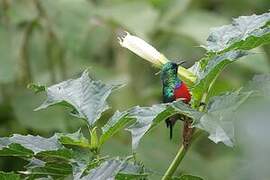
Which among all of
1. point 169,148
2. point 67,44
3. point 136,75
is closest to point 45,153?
point 67,44

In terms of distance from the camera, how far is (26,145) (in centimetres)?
88

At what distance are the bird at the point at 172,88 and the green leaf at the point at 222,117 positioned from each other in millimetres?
62

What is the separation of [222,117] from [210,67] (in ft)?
0.22

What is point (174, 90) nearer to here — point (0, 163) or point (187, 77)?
point (187, 77)

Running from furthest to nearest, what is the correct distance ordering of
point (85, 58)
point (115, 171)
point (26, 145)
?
point (85, 58) → point (26, 145) → point (115, 171)

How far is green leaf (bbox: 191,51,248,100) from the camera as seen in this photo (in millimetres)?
828

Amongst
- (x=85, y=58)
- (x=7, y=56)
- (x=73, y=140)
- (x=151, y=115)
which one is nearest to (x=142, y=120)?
(x=151, y=115)

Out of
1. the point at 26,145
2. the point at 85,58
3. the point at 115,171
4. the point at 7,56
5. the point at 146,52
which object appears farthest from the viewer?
the point at 85,58

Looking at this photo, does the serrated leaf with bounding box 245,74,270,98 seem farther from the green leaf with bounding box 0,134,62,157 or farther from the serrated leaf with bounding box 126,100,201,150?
the green leaf with bounding box 0,134,62,157

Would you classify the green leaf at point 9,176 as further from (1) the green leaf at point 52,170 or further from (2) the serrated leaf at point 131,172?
(2) the serrated leaf at point 131,172

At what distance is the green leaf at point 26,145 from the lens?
87 cm

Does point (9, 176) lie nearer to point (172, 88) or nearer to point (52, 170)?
point (52, 170)

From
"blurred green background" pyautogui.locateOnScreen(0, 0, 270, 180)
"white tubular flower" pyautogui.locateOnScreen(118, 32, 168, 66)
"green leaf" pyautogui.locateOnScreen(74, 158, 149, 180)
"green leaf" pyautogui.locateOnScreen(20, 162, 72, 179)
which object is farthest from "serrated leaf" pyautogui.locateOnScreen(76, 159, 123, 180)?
"blurred green background" pyautogui.locateOnScreen(0, 0, 270, 180)

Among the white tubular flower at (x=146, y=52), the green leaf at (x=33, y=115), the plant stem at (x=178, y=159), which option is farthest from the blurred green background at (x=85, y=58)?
the plant stem at (x=178, y=159)
